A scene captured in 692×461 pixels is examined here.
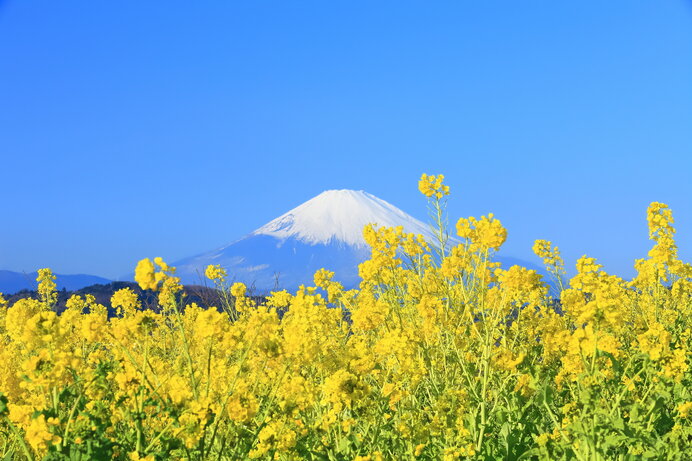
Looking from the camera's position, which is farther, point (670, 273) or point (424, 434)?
point (670, 273)

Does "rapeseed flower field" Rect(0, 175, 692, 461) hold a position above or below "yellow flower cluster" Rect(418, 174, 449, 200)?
below

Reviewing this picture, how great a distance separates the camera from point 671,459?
11.7 ft

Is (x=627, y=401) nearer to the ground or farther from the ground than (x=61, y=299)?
nearer to the ground

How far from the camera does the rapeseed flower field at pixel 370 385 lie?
2.83m

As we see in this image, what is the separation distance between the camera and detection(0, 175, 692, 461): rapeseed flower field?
283 cm

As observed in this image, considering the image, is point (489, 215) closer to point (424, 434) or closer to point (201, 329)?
point (424, 434)

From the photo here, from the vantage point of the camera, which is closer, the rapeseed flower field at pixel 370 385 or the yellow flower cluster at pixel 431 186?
the rapeseed flower field at pixel 370 385

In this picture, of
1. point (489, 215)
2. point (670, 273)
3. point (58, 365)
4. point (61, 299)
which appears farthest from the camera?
point (61, 299)

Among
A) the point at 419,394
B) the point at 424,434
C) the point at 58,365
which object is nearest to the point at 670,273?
the point at 419,394

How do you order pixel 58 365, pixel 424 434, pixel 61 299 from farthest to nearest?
1. pixel 61 299
2. pixel 424 434
3. pixel 58 365

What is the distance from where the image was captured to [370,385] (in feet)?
13.1

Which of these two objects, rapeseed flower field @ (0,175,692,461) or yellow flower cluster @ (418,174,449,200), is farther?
yellow flower cluster @ (418,174,449,200)

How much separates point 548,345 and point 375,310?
1.40m

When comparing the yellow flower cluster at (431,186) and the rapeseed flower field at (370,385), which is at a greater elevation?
the yellow flower cluster at (431,186)
